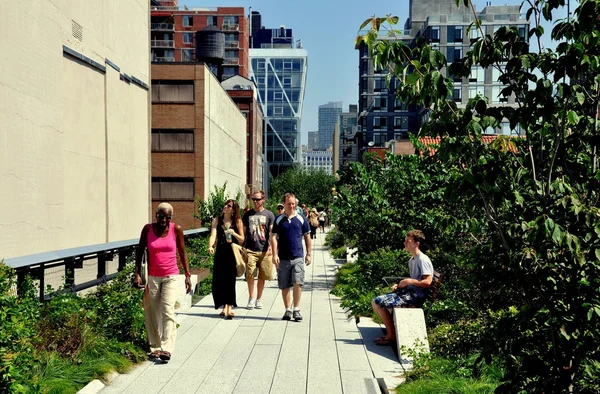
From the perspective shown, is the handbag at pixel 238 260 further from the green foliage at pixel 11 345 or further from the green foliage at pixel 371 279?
the green foliage at pixel 11 345

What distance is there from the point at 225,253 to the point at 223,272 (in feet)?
1.03

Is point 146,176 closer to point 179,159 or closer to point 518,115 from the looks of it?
point 179,159

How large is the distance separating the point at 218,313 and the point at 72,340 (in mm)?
5136

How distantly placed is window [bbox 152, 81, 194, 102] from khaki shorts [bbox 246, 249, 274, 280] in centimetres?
3085

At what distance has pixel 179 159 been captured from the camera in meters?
43.5

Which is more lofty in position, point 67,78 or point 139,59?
point 139,59

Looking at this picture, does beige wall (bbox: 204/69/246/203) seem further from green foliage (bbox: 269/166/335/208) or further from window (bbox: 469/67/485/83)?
green foliage (bbox: 269/166/335/208)

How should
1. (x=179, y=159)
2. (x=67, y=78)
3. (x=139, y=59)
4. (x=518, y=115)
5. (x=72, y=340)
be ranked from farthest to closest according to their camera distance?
(x=179, y=159)
(x=139, y=59)
(x=67, y=78)
(x=72, y=340)
(x=518, y=115)

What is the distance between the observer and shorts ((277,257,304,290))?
11.8 m

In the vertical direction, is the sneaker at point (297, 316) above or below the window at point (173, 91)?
below

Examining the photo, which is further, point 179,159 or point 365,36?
point 179,159

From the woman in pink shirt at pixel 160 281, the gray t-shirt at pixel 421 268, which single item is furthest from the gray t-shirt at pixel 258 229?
the woman in pink shirt at pixel 160 281

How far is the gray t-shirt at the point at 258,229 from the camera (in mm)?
13172

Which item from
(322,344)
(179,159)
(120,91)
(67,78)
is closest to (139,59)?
(120,91)
